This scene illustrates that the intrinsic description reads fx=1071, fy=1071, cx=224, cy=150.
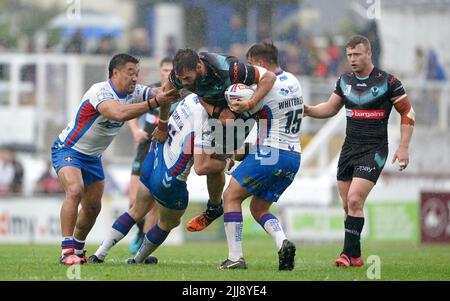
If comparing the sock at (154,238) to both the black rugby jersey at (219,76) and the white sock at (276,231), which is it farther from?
the black rugby jersey at (219,76)

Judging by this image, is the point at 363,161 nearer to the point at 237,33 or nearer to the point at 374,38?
the point at 374,38

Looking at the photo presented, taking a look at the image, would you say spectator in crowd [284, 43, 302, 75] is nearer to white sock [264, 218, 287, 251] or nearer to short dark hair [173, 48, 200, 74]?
white sock [264, 218, 287, 251]

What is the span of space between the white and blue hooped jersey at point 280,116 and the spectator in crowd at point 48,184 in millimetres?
13053

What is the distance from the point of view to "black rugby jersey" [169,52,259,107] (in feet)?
37.8

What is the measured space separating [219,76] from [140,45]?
17.4m

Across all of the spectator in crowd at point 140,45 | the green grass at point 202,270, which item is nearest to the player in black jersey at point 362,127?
→ the green grass at point 202,270

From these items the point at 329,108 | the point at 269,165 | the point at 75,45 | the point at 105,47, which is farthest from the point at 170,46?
the point at 269,165

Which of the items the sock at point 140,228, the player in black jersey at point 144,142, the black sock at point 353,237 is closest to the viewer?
the black sock at point 353,237

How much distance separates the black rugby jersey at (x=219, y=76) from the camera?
11.5 m

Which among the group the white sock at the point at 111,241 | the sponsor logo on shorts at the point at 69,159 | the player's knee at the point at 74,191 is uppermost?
the sponsor logo on shorts at the point at 69,159

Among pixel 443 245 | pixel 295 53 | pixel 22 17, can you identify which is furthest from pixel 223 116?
pixel 22 17

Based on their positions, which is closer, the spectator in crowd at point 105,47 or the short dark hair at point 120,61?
the short dark hair at point 120,61

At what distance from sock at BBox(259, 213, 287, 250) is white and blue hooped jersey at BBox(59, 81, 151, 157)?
2010mm

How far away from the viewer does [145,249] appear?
41.2 ft
